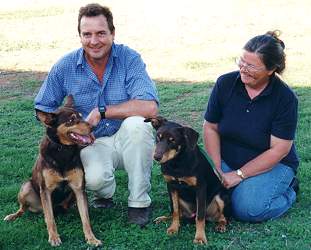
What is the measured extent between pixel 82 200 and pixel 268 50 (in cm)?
196

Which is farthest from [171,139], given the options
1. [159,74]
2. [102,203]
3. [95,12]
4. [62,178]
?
[159,74]

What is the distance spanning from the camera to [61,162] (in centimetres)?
488

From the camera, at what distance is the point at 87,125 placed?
4832 millimetres

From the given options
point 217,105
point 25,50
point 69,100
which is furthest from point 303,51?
point 69,100

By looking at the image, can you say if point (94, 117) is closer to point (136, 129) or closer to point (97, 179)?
point (136, 129)

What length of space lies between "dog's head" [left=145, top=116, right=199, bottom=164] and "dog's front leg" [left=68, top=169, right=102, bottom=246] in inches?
27.7

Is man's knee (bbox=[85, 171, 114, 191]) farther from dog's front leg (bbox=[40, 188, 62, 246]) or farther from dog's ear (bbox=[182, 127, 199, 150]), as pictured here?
dog's ear (bbox=[182, 127, 199, 150])

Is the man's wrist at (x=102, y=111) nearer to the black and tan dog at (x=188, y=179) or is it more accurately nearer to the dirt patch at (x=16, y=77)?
the black and tan dog at (x=188, y=179)

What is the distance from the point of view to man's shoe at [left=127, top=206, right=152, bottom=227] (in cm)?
529

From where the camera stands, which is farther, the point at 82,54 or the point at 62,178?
the point at 82,54

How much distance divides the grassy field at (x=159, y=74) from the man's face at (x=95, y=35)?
4.79 feet

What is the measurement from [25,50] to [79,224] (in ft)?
33.1

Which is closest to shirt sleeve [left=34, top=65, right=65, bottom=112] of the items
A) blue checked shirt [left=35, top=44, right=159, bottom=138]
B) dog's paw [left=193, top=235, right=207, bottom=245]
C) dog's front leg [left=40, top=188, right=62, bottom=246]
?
blue checked shirt [left=35, top=44, right=159, bottom=138]

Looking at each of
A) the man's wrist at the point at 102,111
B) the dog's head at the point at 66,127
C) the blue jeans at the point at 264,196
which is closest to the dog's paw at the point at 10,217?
the dog's head at the point at 66,127
